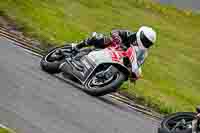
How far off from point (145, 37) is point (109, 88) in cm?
131

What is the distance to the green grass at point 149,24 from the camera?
18422mm

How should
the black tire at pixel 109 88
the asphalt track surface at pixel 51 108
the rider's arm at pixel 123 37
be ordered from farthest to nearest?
the rider's arm at pixel 123 37
the black tire at pixel 109 88
the asphalt track surface at pixel 51 108

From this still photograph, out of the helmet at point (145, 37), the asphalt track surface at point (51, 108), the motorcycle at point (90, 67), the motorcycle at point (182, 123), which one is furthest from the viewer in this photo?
the helmet at point (145, 37)

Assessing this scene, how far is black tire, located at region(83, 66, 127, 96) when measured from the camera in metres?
13.5

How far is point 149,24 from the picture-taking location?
1236 inches

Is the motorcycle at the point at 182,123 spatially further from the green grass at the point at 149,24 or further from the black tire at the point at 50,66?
the green grass at the point at 149,24

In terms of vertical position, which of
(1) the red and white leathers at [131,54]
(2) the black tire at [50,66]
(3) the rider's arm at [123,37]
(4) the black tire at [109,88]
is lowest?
(2) the black tire at [50,66]

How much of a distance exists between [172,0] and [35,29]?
16106 mm

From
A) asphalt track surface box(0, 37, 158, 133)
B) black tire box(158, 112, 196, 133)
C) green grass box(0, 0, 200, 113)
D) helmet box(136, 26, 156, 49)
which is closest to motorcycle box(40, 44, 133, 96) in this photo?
asphalt track surface box(0, 37, 158, 133)

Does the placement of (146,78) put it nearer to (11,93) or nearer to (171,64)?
(171,64)

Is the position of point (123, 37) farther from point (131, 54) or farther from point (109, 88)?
point (109, 88)

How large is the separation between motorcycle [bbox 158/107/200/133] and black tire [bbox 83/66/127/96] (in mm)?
2836

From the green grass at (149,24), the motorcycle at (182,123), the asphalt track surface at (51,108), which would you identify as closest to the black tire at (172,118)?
the motorcycle at (182,123)

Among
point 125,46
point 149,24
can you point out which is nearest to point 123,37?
point 125,46
